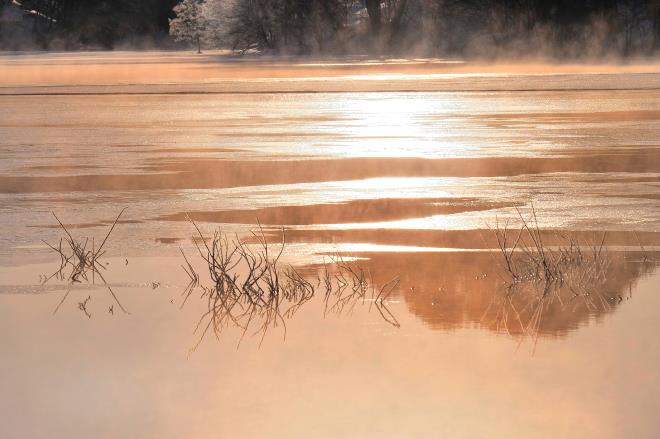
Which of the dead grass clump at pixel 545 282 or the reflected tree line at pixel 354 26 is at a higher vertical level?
the dead grass clump at pixel 545 282

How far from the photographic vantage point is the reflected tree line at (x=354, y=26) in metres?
59.7

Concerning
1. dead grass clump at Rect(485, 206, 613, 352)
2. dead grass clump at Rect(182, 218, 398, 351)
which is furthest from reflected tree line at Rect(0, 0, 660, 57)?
→ dead grass clump at Rect(182, 218, 398, 351)

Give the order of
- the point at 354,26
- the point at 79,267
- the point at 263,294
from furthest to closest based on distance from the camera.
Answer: the point at 354,26, the point at 79,267, the point at 263,294

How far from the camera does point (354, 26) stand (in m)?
79.6

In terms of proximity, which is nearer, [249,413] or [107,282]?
[249,413]

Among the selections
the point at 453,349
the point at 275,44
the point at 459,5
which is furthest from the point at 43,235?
the point at 275,44

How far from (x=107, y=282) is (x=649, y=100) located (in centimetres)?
2295

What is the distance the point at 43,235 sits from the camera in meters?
13.1

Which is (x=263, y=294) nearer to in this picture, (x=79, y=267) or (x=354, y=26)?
(x=79, y=267)

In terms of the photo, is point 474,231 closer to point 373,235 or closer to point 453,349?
point 373,235

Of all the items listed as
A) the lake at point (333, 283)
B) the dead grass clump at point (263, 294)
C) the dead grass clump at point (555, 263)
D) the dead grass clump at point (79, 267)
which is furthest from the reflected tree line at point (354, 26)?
the dead grass clump at point (263, 294)

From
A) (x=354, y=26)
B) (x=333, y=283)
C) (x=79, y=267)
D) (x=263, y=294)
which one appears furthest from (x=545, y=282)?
(x=354, y=26)

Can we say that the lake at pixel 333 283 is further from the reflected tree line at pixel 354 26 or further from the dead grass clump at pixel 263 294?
the reflected tree line at pixel 354 26

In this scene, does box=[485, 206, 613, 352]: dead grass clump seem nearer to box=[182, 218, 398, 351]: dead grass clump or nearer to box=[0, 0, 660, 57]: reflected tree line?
box=[182, 218, 398, 351]: dead grass clump
